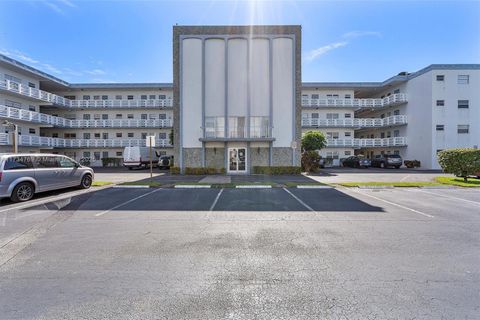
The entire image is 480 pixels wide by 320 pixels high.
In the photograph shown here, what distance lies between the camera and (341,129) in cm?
3506

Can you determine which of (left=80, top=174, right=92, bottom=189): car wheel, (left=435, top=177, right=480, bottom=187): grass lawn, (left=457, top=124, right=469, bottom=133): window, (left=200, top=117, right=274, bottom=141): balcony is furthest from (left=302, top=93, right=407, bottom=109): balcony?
(left=80, top=174, right=92, bottom=189): car wheel

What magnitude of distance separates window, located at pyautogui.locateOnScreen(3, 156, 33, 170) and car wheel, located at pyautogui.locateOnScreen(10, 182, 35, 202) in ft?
2.15

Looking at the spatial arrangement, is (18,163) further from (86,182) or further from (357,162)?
(357,162)

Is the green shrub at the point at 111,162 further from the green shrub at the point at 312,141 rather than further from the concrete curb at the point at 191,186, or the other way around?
the green shrub at the point at 312,141

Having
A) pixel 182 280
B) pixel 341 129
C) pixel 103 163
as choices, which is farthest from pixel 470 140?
pixel 103 163

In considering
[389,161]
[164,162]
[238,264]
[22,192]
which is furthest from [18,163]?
[389,161]

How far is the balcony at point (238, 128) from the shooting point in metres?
21.3

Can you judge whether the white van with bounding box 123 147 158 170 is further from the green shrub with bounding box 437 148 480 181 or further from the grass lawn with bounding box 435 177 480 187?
the green shrub with bounding box 437 148 480 181

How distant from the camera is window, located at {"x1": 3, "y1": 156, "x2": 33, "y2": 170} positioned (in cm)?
885

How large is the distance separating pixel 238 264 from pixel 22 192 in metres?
9.85

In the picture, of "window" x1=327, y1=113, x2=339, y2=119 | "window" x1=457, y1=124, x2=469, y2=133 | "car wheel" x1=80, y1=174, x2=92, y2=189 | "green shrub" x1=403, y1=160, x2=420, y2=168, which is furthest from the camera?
"window" x1=327, y1=113, x2=339, y2=119

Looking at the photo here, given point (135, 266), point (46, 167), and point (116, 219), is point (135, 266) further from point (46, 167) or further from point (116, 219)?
point (46, 167)

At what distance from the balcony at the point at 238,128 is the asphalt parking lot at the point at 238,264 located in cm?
1430

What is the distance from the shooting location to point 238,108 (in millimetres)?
21281
